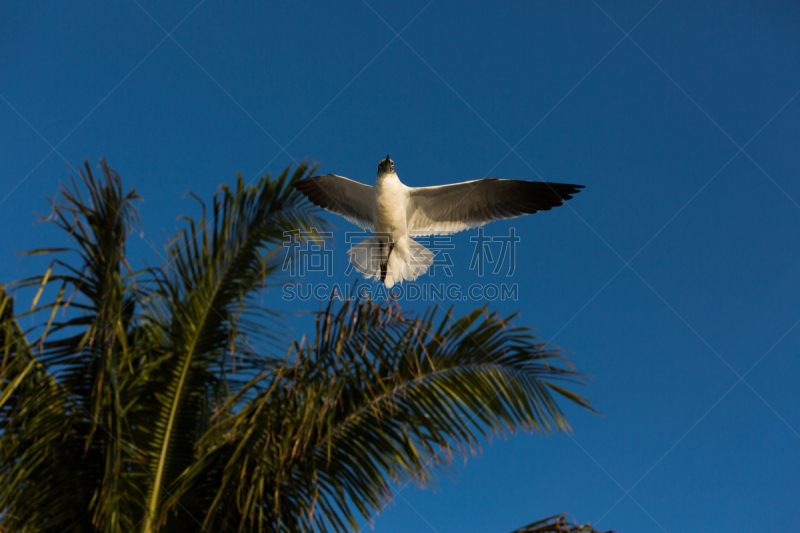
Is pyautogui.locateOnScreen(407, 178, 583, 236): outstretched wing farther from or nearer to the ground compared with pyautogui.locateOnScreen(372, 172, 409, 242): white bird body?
nearer to the ground

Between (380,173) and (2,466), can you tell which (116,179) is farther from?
(380,173)

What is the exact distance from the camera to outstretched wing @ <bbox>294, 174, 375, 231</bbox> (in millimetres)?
8250

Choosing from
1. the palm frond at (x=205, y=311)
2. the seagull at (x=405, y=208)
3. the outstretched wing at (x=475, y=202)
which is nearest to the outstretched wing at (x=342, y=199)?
the seagull at (x=405, y=208)

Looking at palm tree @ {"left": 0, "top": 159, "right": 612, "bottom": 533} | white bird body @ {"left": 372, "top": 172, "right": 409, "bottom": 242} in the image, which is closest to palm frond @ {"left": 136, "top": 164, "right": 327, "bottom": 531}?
palm tree @ {"left": 0, "top": 159, "right": 612, "bottom": 533}

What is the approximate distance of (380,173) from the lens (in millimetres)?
7793

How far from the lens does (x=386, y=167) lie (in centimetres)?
776

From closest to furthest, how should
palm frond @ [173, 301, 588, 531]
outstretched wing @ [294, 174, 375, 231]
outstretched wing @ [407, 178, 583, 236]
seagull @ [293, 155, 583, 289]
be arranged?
1. palm frond @ [173, 301, 588, 531]
2. outstretched wing @ [407, 178, 583, 236]
3. seagull @ [293, 155, 583, 289]
4. outstretched wing @ [294, 174, 375, 231]

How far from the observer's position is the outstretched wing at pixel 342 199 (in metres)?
8.25

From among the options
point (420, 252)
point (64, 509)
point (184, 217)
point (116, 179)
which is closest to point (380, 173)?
point (420, 252)

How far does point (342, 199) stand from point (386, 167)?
3.31 feet

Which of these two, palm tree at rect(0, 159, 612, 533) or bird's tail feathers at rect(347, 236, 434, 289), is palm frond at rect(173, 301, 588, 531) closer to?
palm tree at rect(0, 159, 612, 533)

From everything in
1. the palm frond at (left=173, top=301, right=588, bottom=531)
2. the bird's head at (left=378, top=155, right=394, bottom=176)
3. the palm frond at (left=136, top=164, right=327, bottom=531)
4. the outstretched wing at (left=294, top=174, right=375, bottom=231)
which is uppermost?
the outstretched wing at (left=294, top=174, right=375, bottom=231)

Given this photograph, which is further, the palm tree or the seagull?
the seagull

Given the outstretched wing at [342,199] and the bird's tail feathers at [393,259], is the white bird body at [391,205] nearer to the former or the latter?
the bird's tail feathers at [393,259]
